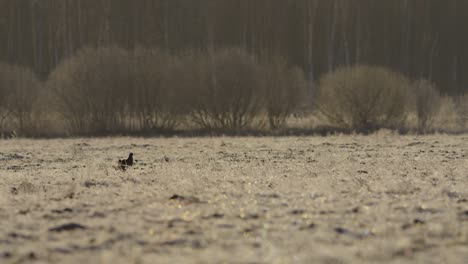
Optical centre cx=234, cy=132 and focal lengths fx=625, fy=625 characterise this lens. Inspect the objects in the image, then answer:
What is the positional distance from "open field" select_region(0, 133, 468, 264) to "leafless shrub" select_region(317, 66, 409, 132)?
15.3 meters

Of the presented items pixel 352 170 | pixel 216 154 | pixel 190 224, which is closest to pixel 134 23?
pixel 216 154

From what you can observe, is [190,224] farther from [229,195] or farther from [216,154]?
[216,154]

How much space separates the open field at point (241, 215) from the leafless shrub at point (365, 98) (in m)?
15.3

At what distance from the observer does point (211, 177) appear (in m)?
8.24

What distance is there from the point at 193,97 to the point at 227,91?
147 centimetres

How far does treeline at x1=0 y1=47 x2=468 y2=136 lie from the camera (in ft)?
82.8

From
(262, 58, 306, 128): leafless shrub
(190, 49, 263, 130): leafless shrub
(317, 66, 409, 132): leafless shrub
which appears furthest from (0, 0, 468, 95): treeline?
(190, 49, 263, 130): leafless shrub

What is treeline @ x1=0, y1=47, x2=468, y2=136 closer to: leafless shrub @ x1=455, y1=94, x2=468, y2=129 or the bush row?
the bush row

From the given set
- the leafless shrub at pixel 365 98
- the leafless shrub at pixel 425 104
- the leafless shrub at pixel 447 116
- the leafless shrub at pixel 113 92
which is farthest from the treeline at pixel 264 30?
the leafless shrub at pixel 113 92

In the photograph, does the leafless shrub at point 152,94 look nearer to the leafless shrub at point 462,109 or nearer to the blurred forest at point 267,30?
the blurred forest at point 267,30

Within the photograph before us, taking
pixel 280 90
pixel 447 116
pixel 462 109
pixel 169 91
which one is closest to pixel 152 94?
pixel 169 91

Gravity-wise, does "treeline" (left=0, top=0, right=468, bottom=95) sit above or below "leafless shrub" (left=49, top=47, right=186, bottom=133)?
above

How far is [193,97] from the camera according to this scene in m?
25.6

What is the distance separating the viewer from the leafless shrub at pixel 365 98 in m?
25.1
